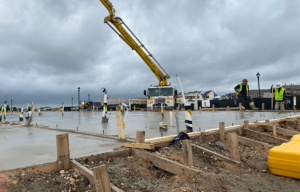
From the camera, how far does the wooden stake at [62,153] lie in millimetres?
3242

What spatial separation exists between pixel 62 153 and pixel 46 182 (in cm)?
50

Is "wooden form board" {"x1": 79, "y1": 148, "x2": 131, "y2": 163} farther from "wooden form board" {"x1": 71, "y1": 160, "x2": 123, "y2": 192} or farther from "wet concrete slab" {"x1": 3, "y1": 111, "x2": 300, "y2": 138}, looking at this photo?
"wet concrete slab" {"x1": 3, "y1": 111, "x2": 300, "y2": 138}

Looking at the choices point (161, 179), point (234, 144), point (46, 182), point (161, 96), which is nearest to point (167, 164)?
point (161, 179)

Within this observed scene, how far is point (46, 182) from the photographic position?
2.85m

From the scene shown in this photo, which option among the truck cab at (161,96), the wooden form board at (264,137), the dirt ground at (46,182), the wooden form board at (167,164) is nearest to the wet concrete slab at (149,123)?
the wooden form board at (167,164)

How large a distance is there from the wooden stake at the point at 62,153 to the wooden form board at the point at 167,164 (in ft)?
4.42

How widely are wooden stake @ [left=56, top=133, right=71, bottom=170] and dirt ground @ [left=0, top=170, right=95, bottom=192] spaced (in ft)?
0.54

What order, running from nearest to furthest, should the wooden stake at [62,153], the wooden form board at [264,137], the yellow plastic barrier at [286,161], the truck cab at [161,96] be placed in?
the wooden stake at [62,153] → the yellow plastic barrier at [286,161] → the wooden form board at [264,137] → the truck cab at [161,96]

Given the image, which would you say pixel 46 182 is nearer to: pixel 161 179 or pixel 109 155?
pixel 109 155

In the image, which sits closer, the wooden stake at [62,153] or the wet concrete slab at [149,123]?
the wooden stake at [62,153]

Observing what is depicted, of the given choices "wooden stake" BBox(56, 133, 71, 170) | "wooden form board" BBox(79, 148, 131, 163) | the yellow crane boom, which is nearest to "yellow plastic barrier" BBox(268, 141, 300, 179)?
"wooden form board" BBox(79, 148, 131, 163)

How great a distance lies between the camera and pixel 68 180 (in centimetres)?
294

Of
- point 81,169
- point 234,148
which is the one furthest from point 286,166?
point 81,169

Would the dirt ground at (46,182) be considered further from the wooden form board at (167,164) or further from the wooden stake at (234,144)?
the wooden stake at (234,144)
